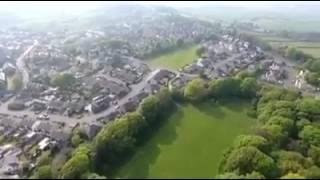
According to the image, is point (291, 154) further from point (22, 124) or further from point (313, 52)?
point (313, 52)

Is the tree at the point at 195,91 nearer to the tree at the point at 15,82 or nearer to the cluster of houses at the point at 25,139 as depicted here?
the cluster of houses at the point at 25,139

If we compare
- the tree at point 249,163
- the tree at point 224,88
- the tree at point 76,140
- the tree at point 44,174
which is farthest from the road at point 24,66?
the tree at point 249,163

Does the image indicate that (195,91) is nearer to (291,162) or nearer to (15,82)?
(291,162)

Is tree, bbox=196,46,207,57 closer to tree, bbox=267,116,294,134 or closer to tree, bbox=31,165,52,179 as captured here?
tree, bbox=267,116,294,134

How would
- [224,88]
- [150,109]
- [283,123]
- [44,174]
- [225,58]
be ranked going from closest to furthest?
[44,174], [283,123], [150,109], [224,88], [225,58]

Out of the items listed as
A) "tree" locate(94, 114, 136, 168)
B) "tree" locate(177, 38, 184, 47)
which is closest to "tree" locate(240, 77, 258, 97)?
"tree" locate(94, 114, 136, 168)

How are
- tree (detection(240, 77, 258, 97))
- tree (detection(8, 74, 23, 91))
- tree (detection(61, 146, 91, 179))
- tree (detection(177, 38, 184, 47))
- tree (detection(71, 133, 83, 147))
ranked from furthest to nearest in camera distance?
tree (detection(177, 38, 184, 47)), tree (detection(8, 74, 23, 91)), tree (detection(240, 77, 258, 97)), tree (detection(71, 133, 83, 147)), tree (detection(61, 146, 91, 179))

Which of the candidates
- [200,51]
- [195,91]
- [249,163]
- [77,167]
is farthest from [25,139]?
[200,51]

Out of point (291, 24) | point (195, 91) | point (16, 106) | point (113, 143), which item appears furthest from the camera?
point (291, 24)

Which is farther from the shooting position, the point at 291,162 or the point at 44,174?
the point at 291,162
